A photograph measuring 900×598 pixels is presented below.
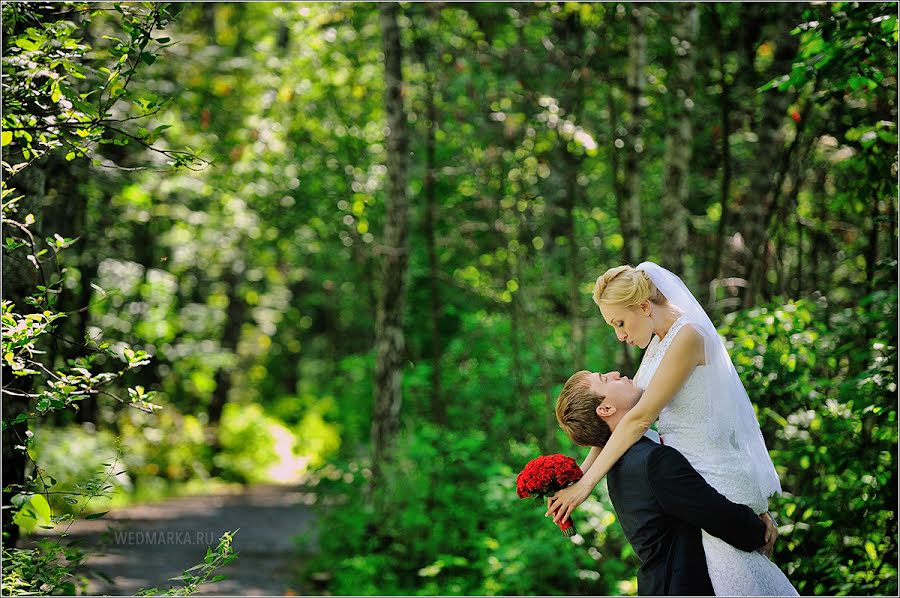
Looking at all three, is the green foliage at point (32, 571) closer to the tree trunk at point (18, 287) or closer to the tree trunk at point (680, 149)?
the tree trunk at point (18, 287)

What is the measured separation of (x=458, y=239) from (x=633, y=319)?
846 centimetres

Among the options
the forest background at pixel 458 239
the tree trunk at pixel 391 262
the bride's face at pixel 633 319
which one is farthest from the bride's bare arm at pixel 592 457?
the tree trunk at pixel 391 262

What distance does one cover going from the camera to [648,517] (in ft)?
10.8

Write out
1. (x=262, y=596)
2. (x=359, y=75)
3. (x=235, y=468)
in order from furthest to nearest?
(x=235, y=468), (x=359, y=75), (x=262, y=596)

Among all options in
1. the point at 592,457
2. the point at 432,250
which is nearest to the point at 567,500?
the point at 592,457

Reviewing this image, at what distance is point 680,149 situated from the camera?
7824 mm

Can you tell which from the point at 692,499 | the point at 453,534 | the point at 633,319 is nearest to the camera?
the point at 692,499

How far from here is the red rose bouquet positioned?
341cm

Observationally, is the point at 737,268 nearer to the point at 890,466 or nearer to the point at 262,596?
the point at 890,466

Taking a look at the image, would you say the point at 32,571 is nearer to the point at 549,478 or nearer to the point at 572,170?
the point at 549,478

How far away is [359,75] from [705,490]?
1034 centimetres

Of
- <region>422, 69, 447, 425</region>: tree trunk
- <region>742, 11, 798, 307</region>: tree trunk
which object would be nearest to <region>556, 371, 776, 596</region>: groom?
<region>742, 11, 798, 307</region>: tree trunk

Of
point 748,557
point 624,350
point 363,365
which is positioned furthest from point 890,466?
point 363,365

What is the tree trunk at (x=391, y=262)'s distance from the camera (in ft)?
31.0
